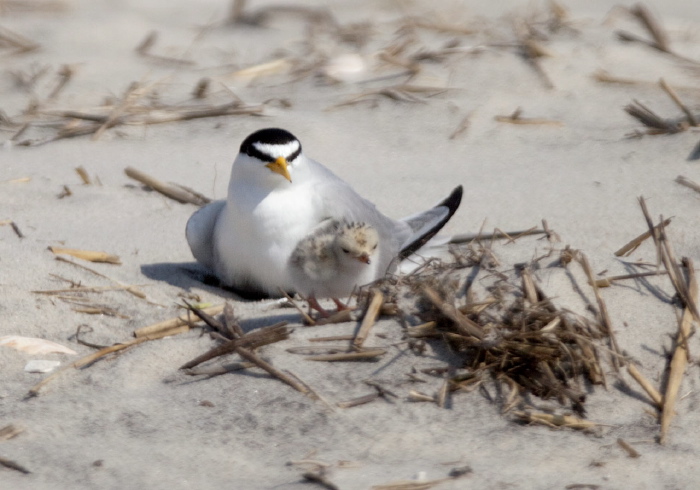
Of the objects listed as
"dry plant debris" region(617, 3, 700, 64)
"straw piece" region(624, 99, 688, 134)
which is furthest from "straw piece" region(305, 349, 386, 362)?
"dry plant debris" region(617, 3, 700, 64)

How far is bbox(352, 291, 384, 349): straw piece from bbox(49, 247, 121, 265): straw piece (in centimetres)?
116

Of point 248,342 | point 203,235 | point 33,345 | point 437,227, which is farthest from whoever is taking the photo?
point 437,227

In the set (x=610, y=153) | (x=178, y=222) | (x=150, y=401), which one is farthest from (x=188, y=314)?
(x=610, y=153)

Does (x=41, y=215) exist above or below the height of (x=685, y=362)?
below

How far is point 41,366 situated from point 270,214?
0.91 metres

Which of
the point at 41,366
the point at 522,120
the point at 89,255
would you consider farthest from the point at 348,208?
the point at 522,120

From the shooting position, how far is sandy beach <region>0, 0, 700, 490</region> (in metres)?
2.11

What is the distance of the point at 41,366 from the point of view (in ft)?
8.21

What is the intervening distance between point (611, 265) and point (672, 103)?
6.67 ft

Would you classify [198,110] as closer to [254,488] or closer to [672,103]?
[672,103]

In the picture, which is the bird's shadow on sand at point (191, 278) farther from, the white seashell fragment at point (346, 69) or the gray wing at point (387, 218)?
the white seashell fragment at point (346, 69)

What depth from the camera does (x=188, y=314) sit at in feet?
8.86

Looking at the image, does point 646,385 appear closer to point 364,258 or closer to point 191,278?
point 364,258

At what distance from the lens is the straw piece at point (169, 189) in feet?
12.9
